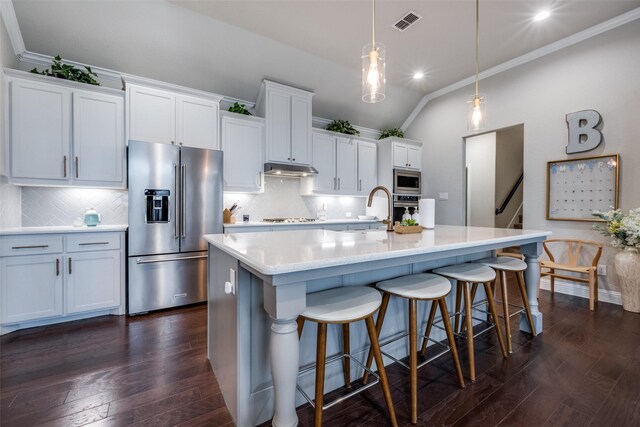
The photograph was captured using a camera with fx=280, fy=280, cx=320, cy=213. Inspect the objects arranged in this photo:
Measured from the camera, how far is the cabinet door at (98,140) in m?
2.94

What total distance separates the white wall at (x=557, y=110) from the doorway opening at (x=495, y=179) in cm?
125

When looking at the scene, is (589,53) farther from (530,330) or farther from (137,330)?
(137,330)

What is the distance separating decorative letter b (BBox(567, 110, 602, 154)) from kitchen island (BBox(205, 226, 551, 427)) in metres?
2.48

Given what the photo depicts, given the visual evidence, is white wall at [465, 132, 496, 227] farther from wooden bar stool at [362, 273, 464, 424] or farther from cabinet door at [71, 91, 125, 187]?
cabinet door at [71, 91, 125, 187]

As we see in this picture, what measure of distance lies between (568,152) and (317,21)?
358 cm


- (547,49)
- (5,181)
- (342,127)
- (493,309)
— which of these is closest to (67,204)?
(5,181)

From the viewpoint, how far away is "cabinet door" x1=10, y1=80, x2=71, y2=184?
2.68m

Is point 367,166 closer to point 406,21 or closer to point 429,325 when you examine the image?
point 406,21

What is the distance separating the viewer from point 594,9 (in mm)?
3121

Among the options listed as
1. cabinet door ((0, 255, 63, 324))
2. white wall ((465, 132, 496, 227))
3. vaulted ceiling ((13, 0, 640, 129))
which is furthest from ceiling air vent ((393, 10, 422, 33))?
cabinet door ((0, 255, 63, 324))

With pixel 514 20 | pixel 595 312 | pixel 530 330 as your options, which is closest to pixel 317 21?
pixel 514 20

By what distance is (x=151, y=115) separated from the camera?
10.7ft

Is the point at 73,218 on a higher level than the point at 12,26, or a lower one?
lower

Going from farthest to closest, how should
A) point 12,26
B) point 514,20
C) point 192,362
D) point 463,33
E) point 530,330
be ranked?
point 463,33 < point 514,20 < point 12,26 < point 530,330 < point 192,362
